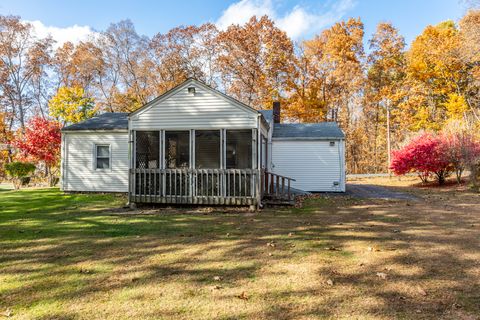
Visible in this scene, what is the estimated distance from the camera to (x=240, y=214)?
9648 millimetres

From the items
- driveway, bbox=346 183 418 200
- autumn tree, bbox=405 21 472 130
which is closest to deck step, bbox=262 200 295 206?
driveway, bbox=346 183 418 200

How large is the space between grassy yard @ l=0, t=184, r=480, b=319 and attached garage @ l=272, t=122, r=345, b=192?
755 cm

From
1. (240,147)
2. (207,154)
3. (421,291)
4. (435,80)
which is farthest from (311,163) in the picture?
(435,80)

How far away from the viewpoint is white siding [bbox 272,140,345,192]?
16125 mm

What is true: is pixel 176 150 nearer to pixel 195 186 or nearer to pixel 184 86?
pixel 195 186

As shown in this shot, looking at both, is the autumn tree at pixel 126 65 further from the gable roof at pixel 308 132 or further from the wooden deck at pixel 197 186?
the wooden deck at pixel 197 186

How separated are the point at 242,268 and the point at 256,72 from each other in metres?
26.5

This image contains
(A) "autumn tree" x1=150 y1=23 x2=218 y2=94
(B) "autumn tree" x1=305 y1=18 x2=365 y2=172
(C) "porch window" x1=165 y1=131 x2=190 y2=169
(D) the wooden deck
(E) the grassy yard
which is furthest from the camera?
(A) "autumn tree" x1=150 y1=23 x2=218 y2=94

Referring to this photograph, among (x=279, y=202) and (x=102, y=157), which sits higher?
(x=102, y=157)

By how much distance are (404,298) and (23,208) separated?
458 inches

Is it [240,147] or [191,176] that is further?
[240,147]

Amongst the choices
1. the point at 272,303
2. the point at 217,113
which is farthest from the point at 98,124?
the point at 272,303

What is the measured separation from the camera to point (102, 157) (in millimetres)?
15891

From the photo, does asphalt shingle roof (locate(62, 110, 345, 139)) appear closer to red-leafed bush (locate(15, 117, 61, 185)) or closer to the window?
the window
